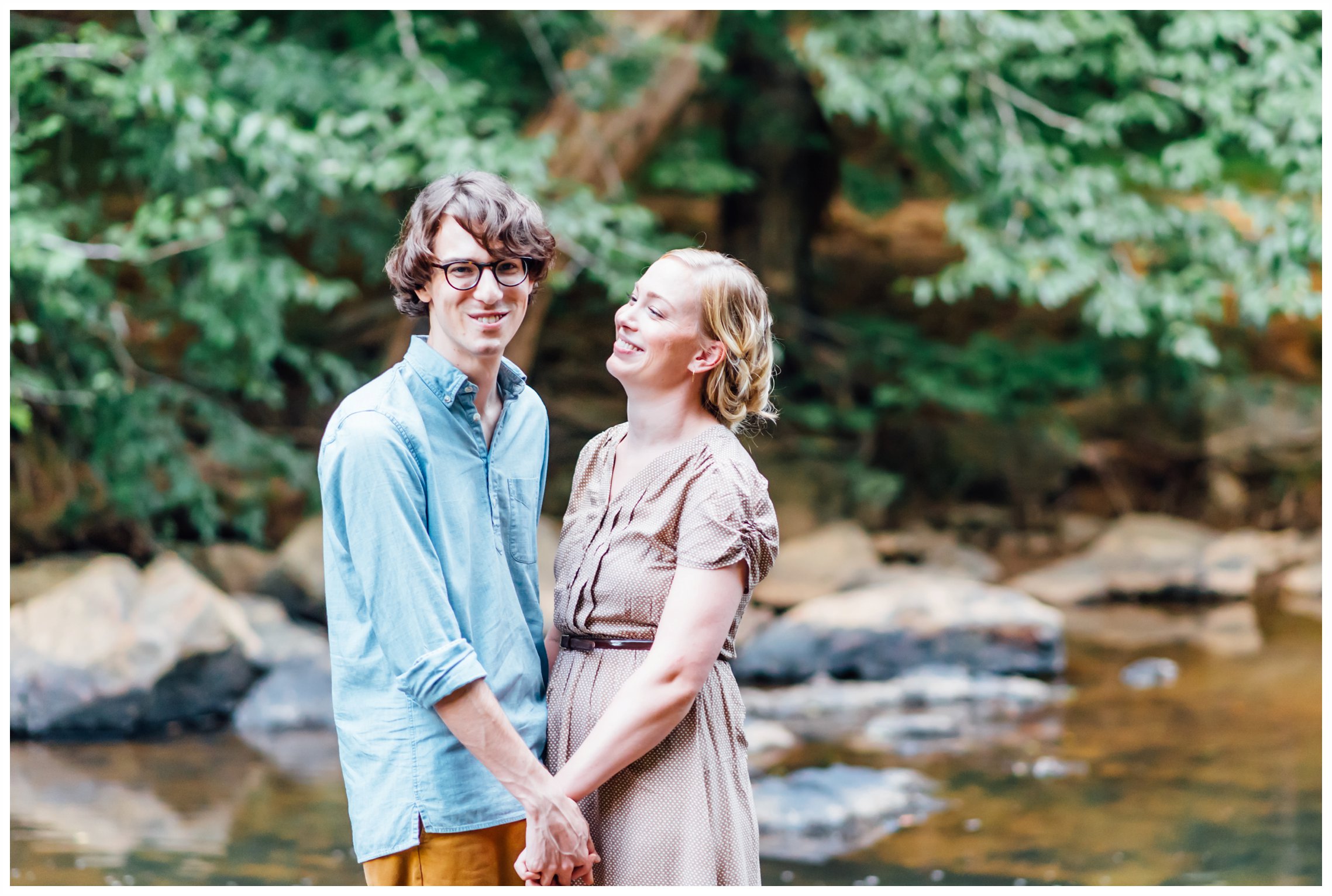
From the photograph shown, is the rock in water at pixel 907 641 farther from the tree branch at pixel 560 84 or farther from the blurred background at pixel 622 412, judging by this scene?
the tree branch at pixel 560 84

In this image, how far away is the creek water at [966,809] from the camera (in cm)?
430

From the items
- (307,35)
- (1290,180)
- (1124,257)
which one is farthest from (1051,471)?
(307,35)

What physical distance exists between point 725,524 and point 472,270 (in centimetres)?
53

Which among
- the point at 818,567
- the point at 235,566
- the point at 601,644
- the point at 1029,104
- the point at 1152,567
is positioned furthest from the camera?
the point at 1152,567

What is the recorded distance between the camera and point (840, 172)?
10.6m

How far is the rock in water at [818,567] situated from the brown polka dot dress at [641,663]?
6291 millimetres

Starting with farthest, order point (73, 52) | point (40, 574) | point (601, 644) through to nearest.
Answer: point (40, 574), point (73, 52), point (601, 644)

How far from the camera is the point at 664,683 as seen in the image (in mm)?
1833

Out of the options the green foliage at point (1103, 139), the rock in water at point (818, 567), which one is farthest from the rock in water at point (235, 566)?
the green foliage at point (1103, 139)

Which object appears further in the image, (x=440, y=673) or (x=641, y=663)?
(x=641, y=663)

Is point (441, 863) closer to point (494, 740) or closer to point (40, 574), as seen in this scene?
point (494, 740)

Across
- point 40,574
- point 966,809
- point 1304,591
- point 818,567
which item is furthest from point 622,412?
point 966,809

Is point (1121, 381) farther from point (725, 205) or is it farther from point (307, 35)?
point (307, 35)

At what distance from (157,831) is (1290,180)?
6040 millimetres
